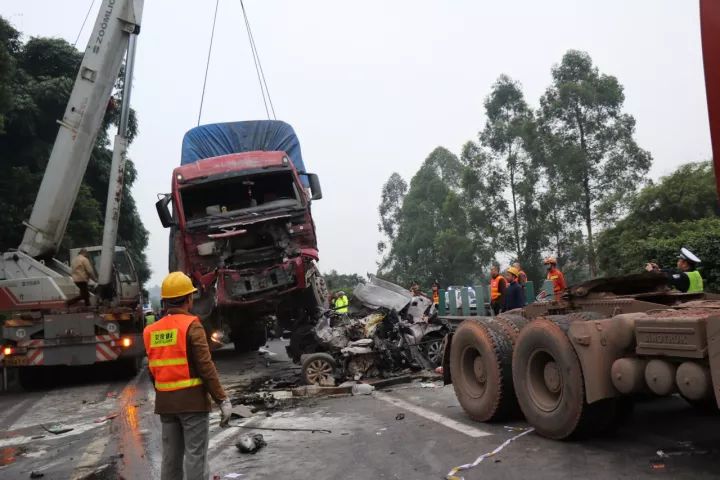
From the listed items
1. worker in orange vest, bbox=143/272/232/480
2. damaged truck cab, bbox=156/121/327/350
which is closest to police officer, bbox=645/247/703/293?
worker in orange vest, bbox=143/272/232/480

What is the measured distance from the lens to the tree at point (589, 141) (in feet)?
96.7

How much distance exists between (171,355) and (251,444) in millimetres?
1970

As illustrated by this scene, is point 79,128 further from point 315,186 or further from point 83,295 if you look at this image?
point 315,186

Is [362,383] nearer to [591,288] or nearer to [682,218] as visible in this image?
[591,288]

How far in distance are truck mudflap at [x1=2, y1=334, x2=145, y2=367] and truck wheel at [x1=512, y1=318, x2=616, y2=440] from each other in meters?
7.73

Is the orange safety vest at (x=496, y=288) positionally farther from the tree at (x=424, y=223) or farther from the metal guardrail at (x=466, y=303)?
the tree at (x=424, y=223)

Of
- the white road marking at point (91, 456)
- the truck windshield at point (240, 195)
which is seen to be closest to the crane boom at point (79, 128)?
the truck windshield at point (240, 195)

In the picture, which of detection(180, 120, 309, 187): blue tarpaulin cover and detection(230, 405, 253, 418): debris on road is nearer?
detection(230, 405, 253, 418): debris on road

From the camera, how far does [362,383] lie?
28.9 feet

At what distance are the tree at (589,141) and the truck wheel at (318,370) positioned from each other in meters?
22.6

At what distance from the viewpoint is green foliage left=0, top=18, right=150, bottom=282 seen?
18656 mm

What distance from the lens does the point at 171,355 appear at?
3.79 metres

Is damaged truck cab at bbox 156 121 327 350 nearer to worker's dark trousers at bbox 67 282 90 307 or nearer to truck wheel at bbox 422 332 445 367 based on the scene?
worker's dark trousers at bbox 67 282 90 307

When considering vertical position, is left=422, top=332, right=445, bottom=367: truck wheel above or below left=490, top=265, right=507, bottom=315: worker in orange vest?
below
